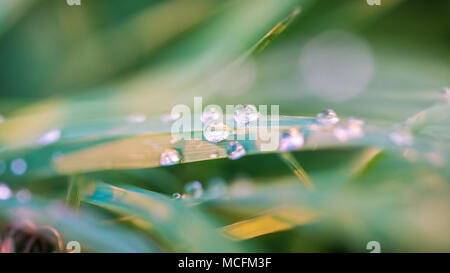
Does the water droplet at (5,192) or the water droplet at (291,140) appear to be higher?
the water droplet at (291,140)

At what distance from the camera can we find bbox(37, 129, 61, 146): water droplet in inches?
18.7

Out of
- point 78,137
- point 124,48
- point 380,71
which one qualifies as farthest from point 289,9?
point 78,137

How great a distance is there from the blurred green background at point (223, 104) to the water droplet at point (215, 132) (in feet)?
0.14

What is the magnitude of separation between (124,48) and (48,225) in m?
0.36

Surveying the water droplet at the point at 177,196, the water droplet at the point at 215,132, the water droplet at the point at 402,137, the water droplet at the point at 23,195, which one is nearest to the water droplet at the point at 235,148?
the water droplet at the point at 215,132

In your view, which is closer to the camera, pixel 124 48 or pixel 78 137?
pixel 78 137

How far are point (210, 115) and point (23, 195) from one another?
0.35 metres

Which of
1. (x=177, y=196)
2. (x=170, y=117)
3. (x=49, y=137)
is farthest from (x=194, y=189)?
(x=49, y=137)

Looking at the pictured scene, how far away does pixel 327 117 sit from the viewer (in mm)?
465

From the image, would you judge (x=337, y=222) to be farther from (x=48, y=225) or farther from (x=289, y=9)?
(x=48, y=225)

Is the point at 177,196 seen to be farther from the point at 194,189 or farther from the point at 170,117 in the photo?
the point at 170,117

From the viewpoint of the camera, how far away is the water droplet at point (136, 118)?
49 cm

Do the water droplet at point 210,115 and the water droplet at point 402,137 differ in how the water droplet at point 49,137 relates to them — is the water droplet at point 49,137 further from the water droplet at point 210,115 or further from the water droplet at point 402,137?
the water droplet at point 402,137
